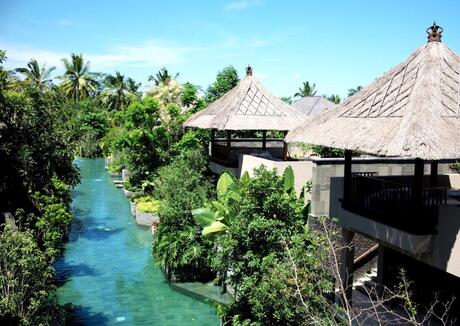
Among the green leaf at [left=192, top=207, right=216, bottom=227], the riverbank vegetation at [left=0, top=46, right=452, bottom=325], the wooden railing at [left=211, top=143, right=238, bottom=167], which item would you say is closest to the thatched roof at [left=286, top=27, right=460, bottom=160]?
the riverbank vegetation at [left=0, top=46, right=452, bottom=325]

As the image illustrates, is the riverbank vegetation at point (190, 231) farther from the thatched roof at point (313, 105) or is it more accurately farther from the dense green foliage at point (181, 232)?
the thatched roof at point (313, 105)

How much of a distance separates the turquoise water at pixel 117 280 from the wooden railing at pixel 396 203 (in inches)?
229

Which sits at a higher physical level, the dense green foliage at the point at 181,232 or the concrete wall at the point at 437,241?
the concrete wall at the point at 437,241

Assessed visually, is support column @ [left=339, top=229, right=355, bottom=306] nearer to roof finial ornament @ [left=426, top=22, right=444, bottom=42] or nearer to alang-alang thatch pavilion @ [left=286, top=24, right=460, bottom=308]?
alang-alang thatch pavilion @ [left=286, top=24, right=460, bottom=308]

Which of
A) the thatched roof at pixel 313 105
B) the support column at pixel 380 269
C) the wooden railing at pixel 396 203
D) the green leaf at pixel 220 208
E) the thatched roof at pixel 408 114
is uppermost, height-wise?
the thatched roof at pixel 313 105

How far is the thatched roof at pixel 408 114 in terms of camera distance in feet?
28.7

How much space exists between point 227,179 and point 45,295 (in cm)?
690

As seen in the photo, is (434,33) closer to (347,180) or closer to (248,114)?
(347,180)

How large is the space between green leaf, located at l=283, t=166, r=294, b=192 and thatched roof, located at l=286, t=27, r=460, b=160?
7.73 feet

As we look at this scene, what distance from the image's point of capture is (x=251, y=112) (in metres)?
17.9

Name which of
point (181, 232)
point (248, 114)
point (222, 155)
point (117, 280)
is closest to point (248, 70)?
point (248, 114)

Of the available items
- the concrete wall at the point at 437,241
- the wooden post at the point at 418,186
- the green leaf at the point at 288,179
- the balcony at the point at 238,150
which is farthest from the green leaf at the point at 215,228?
the wooden post at the point at 418,186

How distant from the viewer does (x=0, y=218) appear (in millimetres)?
14094

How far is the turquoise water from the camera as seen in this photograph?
1437cm
